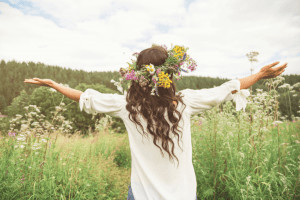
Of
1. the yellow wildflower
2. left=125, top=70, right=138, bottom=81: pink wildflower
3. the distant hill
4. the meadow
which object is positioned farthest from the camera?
the distant hill

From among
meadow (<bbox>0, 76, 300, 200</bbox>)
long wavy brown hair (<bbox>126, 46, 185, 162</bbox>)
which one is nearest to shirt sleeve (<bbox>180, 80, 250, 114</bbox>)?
long wavy brown hair (<bbox>126, 46, 185, 162</bbox>)

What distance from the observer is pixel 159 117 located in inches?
61.1

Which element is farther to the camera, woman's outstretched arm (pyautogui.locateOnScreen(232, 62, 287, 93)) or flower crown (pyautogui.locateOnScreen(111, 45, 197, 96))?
woman's outstretched arm (pyautogui.locateOnScreen(232, 62, 287, 93))

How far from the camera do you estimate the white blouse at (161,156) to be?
159 cm

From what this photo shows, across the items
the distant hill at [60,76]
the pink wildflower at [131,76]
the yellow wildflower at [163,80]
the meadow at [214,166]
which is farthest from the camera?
the distant hill at [60,76]

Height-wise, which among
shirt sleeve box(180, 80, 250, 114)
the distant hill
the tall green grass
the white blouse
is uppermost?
the distant hill

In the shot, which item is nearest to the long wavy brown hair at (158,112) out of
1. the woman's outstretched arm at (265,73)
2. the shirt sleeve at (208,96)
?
the shirt sleeve at (208,96)

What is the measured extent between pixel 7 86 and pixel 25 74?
7107 millimetres

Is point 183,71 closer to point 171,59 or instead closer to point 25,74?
point 171,59

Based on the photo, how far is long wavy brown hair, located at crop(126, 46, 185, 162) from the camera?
5.07ft

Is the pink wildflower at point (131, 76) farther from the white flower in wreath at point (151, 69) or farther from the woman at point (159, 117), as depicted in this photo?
the white flower in wreath at point (151, 69)

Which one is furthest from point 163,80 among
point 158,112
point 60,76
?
point 60,76

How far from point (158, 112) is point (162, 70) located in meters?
0.36

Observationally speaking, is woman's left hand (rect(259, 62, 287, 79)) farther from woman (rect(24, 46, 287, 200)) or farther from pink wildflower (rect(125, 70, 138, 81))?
pink wildflower (rect(125, 70, 138, 81))
